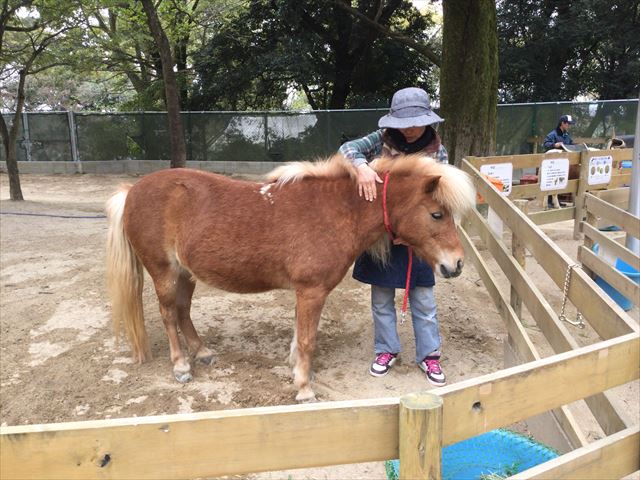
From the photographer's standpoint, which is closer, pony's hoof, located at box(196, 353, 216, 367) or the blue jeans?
the blue jeans

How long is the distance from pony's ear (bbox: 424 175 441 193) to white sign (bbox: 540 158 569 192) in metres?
4.78

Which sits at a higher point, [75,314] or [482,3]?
[482,3]

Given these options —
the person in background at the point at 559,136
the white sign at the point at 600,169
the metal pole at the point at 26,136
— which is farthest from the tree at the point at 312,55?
the white sign at the point at 600,169

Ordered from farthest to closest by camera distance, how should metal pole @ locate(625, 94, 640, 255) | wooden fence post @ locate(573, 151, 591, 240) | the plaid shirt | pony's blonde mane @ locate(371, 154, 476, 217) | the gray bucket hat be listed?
1. wooden fence post @ locate(573, 151, 591, 240)
2. metal pole @ locate(625, 94, 640, 255)
3. the plaid shirt
4. the gray bucket hat
5. pony's blonde mane @ locate(371, 154, 476, 217)

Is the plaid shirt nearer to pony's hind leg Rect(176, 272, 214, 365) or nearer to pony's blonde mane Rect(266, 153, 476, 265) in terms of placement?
pony's blonde mane Rect(266, 153, 476, 265)

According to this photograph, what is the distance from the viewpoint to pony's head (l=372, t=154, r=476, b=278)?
2.92m

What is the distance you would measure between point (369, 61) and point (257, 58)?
12.1ft

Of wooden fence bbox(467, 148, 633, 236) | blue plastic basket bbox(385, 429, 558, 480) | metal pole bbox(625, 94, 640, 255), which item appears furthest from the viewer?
wooden fence bbox(467, 148, 633, 236)

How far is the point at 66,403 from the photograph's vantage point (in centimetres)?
329

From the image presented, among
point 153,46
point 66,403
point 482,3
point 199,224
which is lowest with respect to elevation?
point 66,403

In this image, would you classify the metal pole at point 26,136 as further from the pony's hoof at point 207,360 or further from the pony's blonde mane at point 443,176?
the pony's blonde mane at point 443,176

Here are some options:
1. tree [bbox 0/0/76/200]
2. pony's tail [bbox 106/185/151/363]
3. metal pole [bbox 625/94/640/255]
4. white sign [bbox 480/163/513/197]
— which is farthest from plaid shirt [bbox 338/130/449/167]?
tree [bbox 0/0/76/200]

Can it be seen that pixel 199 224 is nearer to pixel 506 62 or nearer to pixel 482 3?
pixel 482 3

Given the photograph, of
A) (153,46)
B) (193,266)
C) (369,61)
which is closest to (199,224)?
(193,266)
